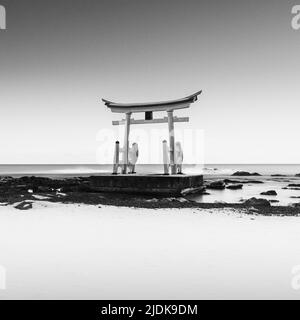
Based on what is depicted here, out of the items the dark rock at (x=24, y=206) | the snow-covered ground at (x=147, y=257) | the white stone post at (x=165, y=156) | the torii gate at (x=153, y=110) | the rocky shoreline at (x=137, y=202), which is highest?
the torii gate at (x=153, y=110)

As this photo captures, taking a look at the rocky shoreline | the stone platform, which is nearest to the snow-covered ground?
the rocky shoreline

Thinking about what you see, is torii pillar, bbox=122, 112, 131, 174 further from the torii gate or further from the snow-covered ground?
the snow-covered ground

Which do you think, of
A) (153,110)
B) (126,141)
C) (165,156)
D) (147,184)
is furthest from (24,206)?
(153,110)

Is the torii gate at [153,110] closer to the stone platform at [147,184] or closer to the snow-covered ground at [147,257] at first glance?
the stone platform at [147,184]

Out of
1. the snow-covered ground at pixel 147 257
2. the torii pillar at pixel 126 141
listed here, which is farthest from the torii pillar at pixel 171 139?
the snow-covered ground at pixel 147 257

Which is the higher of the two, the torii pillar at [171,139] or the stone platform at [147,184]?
the torii pillar at [171,139]

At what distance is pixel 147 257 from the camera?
460 cm

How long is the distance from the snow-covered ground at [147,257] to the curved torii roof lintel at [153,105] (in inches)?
361

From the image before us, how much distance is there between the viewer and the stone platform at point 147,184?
1545cm

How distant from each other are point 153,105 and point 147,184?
4.23 meters

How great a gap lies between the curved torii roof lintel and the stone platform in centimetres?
357

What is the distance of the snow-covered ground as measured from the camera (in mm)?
3537

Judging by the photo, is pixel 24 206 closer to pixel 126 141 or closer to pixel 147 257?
pixel 147 257
